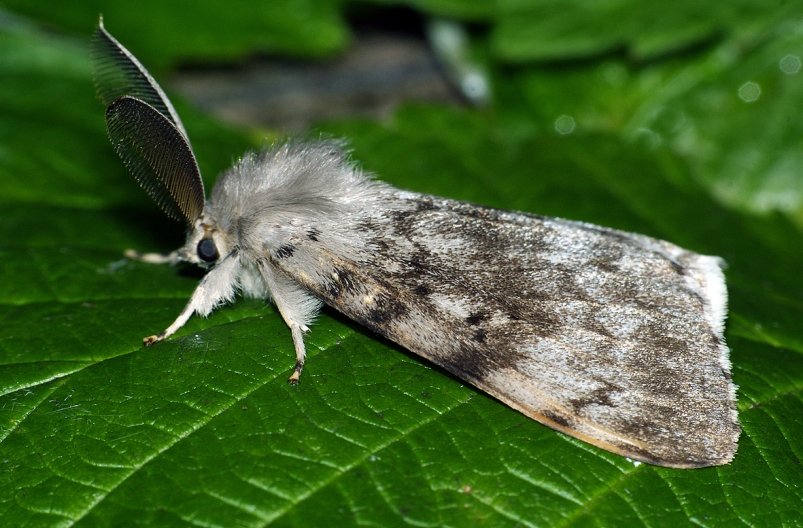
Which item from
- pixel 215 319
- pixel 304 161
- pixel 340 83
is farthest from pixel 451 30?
pixel 215 319

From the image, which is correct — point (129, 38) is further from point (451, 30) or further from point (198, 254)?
point (198, 254)

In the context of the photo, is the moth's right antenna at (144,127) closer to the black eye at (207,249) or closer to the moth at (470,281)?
the moth at (470,281)

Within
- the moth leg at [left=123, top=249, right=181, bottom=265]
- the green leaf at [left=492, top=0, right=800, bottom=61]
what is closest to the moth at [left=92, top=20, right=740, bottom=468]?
the moth leg at [left=123, top=249, right=181, bottom=265]

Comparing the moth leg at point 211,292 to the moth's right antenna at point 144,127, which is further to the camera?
the moth leg at point 211,292

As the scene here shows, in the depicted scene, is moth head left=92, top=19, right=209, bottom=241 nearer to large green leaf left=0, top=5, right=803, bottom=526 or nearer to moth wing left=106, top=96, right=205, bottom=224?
moth wing left=106, top=96, right=205, bottom=224

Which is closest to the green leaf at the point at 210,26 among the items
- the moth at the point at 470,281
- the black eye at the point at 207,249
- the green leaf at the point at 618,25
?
the green leaf at the point at 618,25

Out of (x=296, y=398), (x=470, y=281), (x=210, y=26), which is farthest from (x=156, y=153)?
(x=210, y=26)

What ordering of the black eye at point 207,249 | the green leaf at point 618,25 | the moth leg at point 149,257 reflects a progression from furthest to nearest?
the green leaf at point 618,25, the moth leg at point 149,257, the black eye at point 207,249
